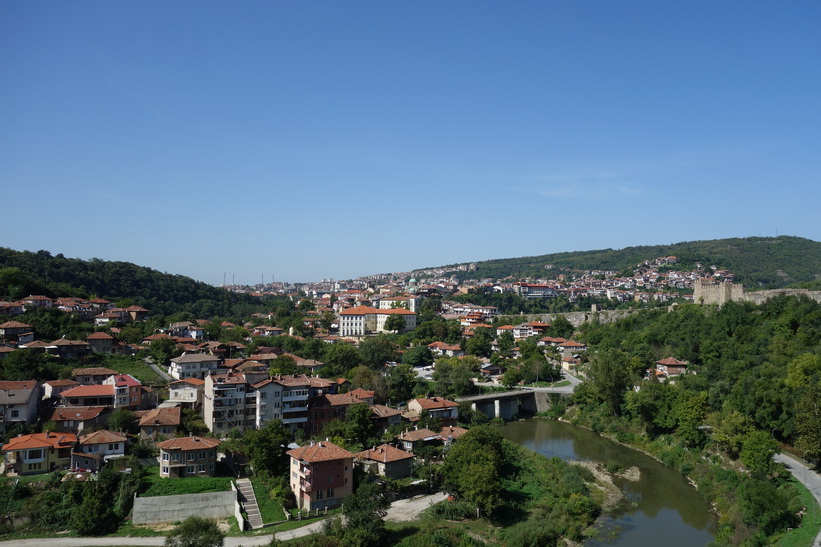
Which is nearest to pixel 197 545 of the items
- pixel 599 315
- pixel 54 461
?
pixel 54 461

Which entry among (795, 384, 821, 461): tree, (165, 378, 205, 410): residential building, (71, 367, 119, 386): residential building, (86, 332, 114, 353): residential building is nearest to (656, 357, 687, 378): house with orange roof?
(795, 384, 821, 461): tree

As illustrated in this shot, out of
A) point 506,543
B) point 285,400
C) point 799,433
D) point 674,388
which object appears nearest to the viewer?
point 506,543

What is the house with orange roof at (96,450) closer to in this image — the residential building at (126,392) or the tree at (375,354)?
the residential building at (126,392)

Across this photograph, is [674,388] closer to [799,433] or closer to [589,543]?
[799,433]

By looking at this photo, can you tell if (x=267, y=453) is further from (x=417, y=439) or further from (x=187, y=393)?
(x=187, y=393)

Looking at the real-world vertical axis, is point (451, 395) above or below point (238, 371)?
below

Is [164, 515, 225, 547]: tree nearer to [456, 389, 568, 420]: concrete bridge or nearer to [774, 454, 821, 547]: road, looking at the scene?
[774, 454, 821, 547]: road
